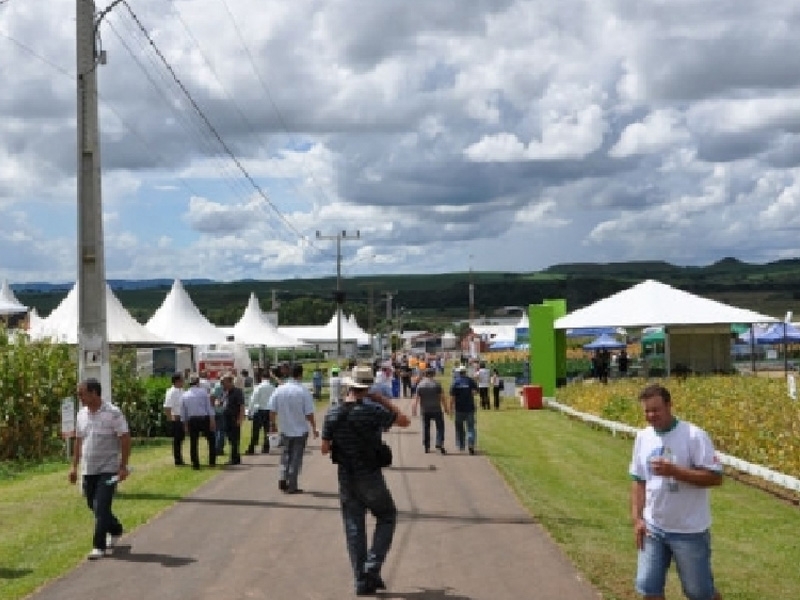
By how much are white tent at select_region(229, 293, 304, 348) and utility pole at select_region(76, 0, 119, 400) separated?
102 ft

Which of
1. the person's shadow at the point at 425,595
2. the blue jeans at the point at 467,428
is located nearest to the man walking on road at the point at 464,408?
the blue jeans at the point at 467,428

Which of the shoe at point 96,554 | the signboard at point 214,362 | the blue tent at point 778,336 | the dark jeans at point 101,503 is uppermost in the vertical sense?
the blue tent at point 778,336

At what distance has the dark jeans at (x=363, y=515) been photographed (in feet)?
31.2

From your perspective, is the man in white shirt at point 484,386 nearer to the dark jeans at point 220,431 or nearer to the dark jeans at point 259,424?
the dark jeans at point 259,424

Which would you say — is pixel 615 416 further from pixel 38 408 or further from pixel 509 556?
pixel 509 556

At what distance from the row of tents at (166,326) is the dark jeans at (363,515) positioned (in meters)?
10.3

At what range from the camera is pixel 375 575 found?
9.41 meters

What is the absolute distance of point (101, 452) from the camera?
11.4 meters

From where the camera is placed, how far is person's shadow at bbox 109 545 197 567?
10.9 meters

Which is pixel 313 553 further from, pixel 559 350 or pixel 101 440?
pixel 559 350

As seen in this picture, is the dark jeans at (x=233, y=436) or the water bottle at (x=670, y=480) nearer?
the water bottle at (x=670, y=480)

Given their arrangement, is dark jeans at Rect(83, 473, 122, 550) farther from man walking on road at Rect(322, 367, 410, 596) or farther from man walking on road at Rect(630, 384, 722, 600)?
man walking on road at Rect(630, 384, 722, 600)

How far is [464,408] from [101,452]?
1206 centimetres

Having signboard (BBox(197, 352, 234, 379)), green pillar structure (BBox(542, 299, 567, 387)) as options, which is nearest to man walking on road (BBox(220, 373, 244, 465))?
signboard (BBox(197, 352, 234, 379))
